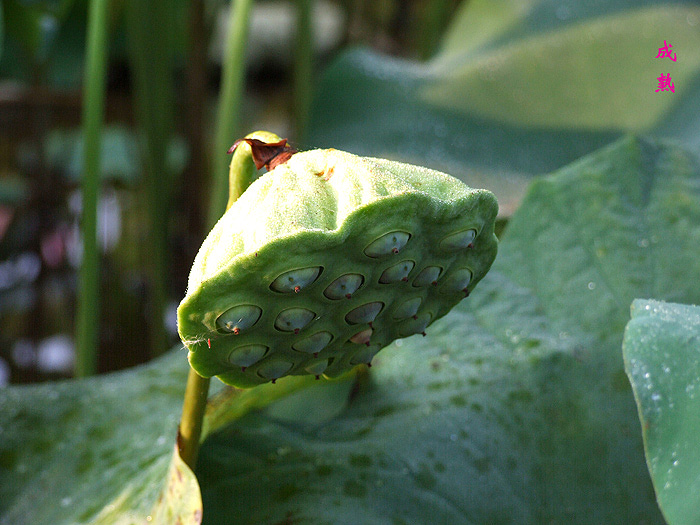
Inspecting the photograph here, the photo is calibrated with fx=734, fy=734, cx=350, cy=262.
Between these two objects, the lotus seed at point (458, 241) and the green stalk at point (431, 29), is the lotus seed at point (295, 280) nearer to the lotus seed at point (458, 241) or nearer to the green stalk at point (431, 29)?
the lotus seed at point (458, 241)

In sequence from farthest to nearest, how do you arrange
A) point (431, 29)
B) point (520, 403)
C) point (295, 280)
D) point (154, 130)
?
point (431, 29) < point (154, 130) < point (520, 403) < point (295, 280)

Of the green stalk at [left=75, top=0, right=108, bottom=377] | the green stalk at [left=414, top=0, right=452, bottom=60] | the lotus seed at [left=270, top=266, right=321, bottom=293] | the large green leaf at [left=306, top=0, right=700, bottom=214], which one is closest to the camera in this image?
the lotus seed at [left=270, top=266, right=321, bottom=293]

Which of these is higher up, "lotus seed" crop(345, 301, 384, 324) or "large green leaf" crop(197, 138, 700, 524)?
"lotus seed" crop(345, 301, 384, 324)

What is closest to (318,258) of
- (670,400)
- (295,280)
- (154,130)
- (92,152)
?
(295,280)

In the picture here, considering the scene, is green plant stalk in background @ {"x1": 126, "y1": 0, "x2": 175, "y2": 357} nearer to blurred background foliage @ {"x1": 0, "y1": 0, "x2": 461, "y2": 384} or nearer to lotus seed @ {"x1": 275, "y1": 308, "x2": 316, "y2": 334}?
blurred background foliage @ {"x1": 0, "y1": 0, "x2": 461, "y2": 384}

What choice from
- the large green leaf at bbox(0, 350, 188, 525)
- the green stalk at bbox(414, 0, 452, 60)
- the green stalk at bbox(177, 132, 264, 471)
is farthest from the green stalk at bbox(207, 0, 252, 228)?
the green stalk at bbox(414, 0, 452, 60)

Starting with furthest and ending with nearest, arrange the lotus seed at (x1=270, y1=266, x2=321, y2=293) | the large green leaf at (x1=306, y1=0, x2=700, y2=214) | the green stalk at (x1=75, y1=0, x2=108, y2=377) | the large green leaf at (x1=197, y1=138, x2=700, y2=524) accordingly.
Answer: the large green leaf at (x1=306, y1=0, x2=700, y2=214), the green stalk at (x1=75, y1=0, x2=108, y2=377), the large green leaf at (x1=197, y1=138, x2=700, y2=524), the lotus seed at (x1=270, y1=266, x2=321, y2=293)

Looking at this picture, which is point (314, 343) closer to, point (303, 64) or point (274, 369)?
point (274, 369)
